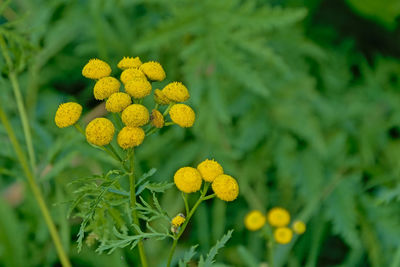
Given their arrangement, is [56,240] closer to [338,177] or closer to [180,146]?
[180,146]

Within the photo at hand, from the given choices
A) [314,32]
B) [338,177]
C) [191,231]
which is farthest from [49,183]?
[314,32]

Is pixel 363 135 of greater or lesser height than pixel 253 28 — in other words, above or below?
below

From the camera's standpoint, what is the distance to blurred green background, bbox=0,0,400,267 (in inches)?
84.9

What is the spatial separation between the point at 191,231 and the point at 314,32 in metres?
1.46

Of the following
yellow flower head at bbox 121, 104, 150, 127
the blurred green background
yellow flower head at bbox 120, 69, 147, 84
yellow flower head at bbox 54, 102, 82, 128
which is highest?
yellow flower head at bbox 120, 69, 147, 84

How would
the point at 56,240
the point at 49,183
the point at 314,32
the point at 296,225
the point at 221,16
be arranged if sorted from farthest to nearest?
the point at 314,32
the point at 221,16
the point at 49,183
the point at 296,225
the point at 56,240

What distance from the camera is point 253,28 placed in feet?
7.31

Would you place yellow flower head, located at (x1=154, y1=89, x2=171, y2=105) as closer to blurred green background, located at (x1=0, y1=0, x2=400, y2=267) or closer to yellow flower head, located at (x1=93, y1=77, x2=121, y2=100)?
yellow flower head, located at (x1=93, y1=77, x2=121, y2=100)

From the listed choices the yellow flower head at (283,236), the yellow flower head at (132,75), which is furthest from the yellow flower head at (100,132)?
the yellow flower head at (283,236)

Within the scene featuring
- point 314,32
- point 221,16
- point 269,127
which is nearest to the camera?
point 221,16

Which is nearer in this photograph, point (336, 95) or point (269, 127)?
point (269, 127)

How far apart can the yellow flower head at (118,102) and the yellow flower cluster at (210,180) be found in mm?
198

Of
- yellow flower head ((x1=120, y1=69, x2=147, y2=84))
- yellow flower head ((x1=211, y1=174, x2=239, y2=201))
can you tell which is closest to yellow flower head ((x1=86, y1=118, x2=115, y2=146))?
yellow flower head ((x1=120, y1=69, x2=147, y2=84))

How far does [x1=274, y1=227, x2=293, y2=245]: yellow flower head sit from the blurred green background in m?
0.46
